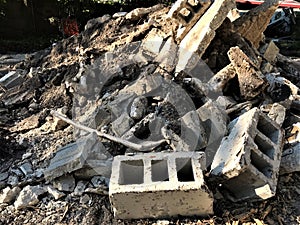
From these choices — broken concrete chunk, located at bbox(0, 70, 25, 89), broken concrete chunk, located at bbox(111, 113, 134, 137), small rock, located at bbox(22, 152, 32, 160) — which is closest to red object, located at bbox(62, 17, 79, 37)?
broken concrete chunk, located at bbox(0, 70, 25, 89)

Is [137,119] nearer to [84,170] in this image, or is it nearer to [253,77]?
[84,170]

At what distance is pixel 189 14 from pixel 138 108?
174 cm

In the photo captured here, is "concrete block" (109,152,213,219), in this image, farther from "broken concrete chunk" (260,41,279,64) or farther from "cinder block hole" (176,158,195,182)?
"broken concrete chunk" (260,41,279,64)

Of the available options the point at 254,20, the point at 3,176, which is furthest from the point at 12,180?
the point at 254,20

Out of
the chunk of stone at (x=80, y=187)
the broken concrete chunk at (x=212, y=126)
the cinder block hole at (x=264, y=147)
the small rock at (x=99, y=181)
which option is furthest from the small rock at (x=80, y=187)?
the cinder block hole at (x=264, y=147)

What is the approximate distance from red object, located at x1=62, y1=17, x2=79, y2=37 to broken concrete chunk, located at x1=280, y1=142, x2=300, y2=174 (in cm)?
671

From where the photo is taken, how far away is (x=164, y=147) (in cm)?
444

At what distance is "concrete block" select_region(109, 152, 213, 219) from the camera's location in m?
3.75

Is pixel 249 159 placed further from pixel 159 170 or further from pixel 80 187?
pixel 80 187

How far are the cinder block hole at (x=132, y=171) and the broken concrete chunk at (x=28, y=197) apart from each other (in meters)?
0.92

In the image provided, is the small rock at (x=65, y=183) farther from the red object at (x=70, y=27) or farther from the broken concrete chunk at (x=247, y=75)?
the red object at (x=70, y=27)

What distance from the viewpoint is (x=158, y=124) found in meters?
4.52

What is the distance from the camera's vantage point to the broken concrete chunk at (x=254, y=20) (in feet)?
19.7

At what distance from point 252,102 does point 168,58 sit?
126 cm
